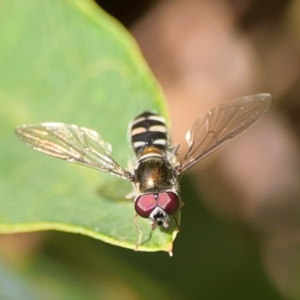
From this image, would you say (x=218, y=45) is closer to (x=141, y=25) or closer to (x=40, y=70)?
(x=141, y=25)

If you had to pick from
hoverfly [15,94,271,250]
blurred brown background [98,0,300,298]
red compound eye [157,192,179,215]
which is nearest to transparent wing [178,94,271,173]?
hoverfly [15,94,271,250]

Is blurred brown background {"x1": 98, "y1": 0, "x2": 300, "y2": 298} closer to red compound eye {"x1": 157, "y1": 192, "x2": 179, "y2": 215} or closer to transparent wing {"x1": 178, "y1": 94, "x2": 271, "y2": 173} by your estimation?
transparent wing {"x1": 178, "y1": 94, "x2": 271, "y2": 173}

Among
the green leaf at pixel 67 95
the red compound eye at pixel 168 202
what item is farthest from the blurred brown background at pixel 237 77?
the green leaf at pixel 67 95

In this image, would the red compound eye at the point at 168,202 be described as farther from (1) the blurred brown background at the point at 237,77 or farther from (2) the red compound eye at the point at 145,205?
(1) the blurred brown background at the point at 237,77

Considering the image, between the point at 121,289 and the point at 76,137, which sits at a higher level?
the point at 76,137

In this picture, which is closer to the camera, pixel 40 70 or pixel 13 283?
pixel 40 70

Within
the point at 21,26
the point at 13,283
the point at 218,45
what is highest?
the point at 21,26

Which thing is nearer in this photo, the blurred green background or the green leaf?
the green leaf

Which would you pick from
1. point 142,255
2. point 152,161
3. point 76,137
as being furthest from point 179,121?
point 76,137
